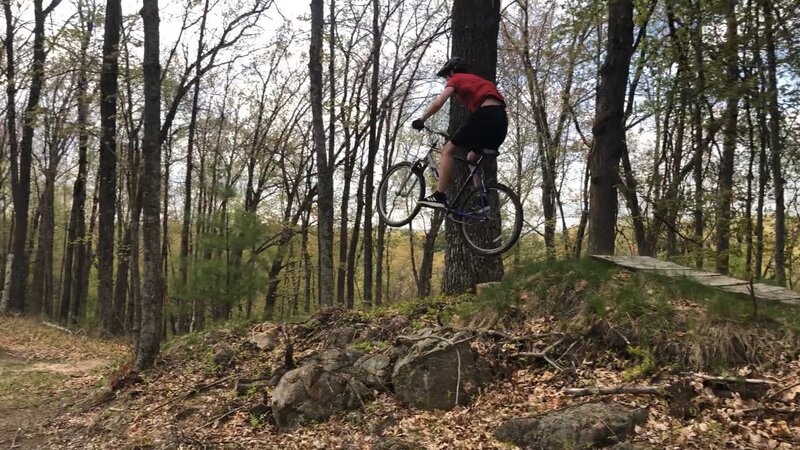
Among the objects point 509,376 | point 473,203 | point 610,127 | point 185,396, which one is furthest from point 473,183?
point 185,396

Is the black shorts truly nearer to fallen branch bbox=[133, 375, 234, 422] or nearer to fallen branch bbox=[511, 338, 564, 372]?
fallen branch bbox=[511, 338, 564, 372]

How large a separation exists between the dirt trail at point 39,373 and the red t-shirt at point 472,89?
20.4 feet

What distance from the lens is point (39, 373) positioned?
9453 millimetres

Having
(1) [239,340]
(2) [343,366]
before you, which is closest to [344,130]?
(1) [239,340]

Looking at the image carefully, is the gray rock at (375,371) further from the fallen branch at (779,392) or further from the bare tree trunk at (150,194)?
the bare tree trunk at (150,194)

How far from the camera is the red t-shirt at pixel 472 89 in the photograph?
533 cm

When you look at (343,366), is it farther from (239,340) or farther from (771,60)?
(771,60)

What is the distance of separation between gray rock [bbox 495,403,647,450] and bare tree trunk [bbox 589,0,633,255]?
4.68m

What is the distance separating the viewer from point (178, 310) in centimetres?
1695

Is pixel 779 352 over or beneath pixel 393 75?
beneath

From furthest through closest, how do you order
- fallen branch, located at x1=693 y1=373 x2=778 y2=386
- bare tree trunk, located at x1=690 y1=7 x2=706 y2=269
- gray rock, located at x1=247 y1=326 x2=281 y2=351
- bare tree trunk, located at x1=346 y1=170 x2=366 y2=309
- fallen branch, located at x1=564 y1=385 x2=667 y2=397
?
bare tree trunk, located at x1=346 y1=170 x2=366 y2=309
bare tree trunk, located at x1=690 y1=7 x2=706 y2=269
gray rock, located at x1=247 y1=326 x2=281 y2=351
fallen branch, located at x1=564 y1=385 x2=667 y2=397
fallen branch, located at x1=693 y1=373 x2=778 y2=386

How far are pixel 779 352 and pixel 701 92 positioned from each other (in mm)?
6081

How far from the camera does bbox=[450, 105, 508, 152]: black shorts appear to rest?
5.33 metres

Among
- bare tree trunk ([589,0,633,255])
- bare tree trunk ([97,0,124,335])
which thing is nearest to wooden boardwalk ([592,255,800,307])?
bare tree trunk ([589,0,633,255])
